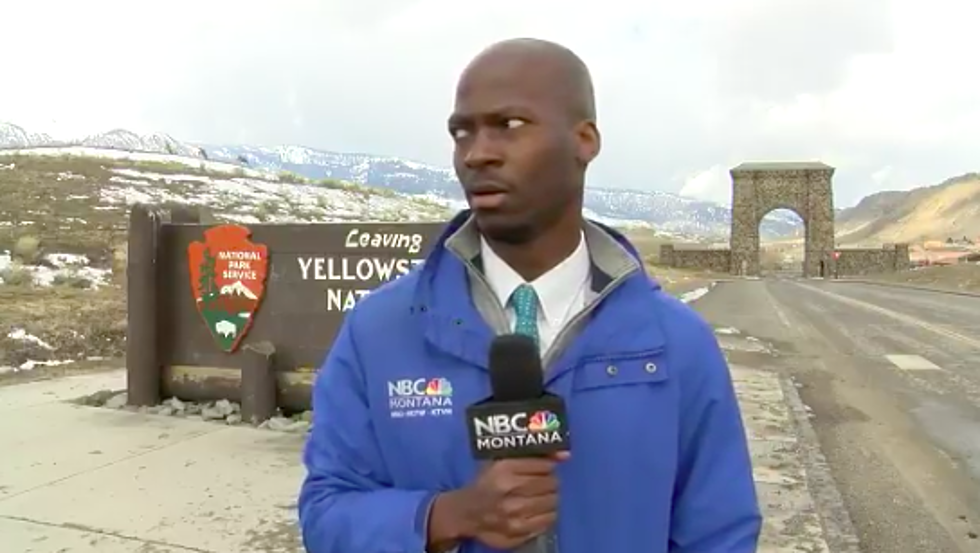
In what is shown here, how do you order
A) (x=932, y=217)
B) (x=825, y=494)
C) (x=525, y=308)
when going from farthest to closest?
1. (x=932, y=217)
2. (x=825, y=494)
3. (x=525, y=308)

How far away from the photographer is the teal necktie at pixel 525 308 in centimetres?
162

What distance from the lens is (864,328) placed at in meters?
16.7

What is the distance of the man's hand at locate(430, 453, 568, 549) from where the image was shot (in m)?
1.37

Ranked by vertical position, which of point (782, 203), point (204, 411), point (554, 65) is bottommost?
point (204, 411)

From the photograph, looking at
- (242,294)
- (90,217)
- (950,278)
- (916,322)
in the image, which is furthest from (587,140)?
(950,278)

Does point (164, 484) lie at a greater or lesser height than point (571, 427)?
lesser

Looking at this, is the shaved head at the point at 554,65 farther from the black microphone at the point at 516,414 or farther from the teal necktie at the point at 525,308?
the black microphone at the point at 516,414

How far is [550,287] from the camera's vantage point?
1.68m

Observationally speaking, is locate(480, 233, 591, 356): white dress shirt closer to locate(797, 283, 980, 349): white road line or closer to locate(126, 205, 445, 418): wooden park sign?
locate(126, 205, 445, 418): wooden park sign

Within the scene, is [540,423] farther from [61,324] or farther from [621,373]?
[61,324]

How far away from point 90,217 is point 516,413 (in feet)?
79.1

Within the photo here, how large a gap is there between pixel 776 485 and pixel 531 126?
4.58 metres

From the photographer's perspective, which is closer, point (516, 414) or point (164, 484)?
point (516, 414)

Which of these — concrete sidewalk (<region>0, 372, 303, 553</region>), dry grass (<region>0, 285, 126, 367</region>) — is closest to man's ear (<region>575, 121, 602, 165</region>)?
concrete sidewalk (<region>0, 372, 303, 553</region>)
